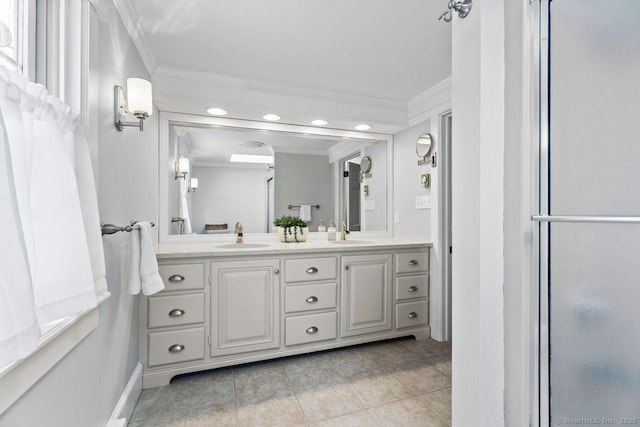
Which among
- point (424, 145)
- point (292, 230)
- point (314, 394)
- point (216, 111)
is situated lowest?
point (314, 394)

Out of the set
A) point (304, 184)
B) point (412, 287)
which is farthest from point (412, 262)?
point (304, 184)

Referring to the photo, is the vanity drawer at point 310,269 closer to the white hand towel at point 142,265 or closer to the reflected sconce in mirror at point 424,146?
the white hand towel at point 142,265

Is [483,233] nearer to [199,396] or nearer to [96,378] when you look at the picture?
[96,378]

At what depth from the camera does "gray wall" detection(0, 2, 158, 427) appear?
3.18ft

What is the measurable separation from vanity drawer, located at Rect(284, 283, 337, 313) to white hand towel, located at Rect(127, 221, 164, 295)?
1006mm

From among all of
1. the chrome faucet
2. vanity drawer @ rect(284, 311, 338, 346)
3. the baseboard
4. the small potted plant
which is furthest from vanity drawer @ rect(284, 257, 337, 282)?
the baseboard

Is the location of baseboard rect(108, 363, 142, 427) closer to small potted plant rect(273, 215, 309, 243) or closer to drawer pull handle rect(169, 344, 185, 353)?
drawer pull handle rect(169, 344, 185, 353)

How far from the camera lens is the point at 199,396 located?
1.91 meters

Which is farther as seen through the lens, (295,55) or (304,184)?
(304,184)

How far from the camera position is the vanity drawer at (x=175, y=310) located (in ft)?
6.61

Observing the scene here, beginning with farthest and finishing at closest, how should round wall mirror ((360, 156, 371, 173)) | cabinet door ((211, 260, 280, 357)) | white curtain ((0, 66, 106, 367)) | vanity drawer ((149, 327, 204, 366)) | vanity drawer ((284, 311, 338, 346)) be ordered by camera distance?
1. round wall mirror ((360, 156, 371, 173))
2. vanity drawer ((284, 311, 338, 346))
3. cabinet door ((211, 260, 280, 357))
4. vanity drawer ((149, 327, 204, 366))
5. white curtain ((0, 66, 106, 367))

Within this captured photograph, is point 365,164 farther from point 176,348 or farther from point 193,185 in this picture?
point 176,348

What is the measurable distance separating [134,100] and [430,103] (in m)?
2.36

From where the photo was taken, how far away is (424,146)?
2.84m
